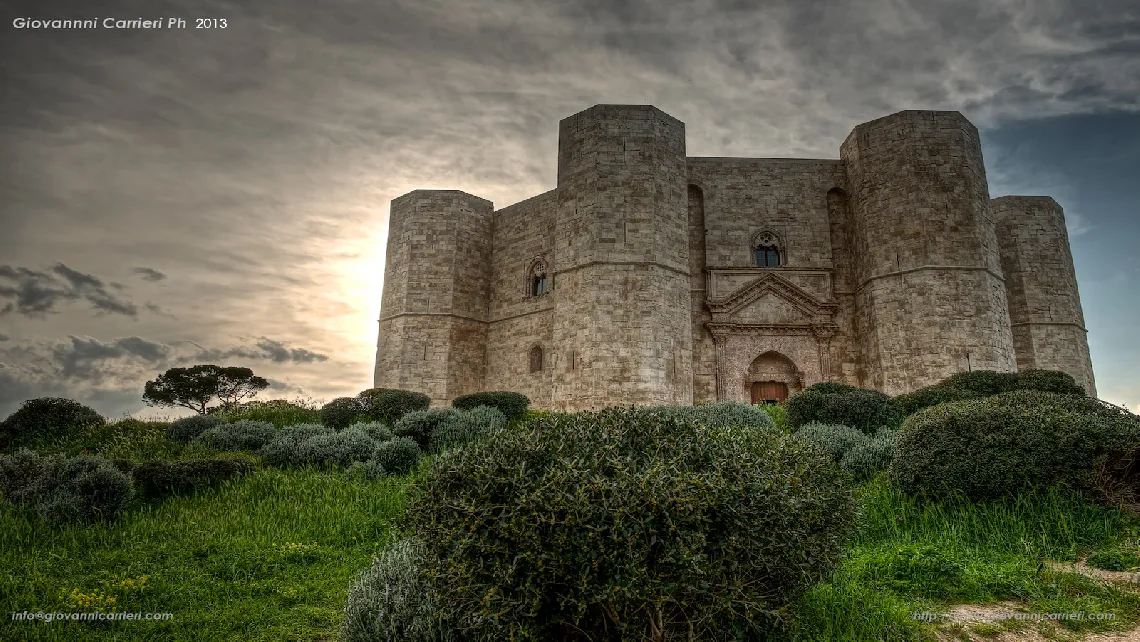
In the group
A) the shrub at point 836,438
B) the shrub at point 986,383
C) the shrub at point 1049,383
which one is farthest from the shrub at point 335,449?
the shrub at point 1049,383

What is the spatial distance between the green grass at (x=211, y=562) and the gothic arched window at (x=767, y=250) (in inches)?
645

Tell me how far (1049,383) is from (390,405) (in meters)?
14.0

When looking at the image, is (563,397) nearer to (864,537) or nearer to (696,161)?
(696,161)

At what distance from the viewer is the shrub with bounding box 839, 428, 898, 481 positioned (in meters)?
8.83

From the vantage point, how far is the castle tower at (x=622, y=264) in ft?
61.5

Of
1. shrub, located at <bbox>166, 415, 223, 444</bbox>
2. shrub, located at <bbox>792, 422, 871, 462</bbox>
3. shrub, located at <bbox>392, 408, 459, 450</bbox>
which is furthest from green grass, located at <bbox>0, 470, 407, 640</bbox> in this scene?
shrub, located at <bbox>792, 422, 871, 462</bbox>

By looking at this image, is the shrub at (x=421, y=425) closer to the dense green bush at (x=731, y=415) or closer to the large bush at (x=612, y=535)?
the dense green bush at (x=731, y=415)

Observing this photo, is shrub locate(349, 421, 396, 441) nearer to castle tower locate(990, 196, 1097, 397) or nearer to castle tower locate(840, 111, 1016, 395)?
castle tower locate(840, 111, 1016, 395)

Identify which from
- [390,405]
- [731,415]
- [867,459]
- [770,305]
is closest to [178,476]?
[390,405]

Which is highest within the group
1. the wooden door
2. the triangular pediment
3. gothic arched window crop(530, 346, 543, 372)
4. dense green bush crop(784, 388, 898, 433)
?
the triangular pediment

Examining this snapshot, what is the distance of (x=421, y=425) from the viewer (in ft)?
40.5

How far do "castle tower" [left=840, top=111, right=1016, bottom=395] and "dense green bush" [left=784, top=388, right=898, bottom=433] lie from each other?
7.21 metres

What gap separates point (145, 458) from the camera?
10523mm

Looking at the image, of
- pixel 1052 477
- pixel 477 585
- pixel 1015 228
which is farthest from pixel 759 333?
pixel 477 585
